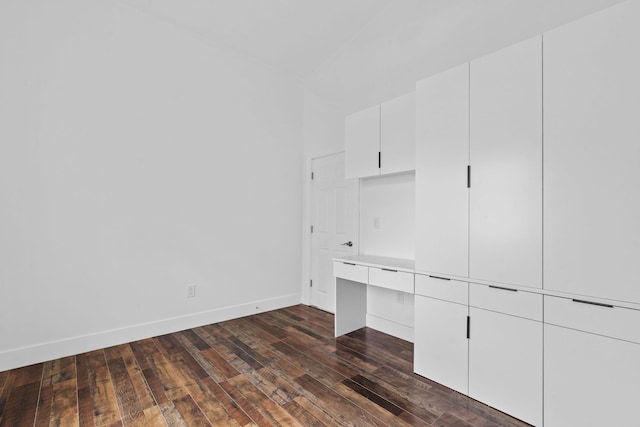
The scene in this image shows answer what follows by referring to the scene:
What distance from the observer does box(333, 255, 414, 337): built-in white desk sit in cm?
249

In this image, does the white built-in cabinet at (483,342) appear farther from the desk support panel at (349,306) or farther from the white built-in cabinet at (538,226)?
the desk support panel at (349,306)

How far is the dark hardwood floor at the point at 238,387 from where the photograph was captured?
181cm

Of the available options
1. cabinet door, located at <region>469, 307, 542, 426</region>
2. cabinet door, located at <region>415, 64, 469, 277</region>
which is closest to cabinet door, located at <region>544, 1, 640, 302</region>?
cabinet door, located at <region>469, 307, 542, 426</region>

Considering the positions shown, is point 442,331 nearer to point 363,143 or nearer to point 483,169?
point 483,169

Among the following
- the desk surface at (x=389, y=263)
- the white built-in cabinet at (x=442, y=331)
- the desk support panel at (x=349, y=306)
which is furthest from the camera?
the desk support panel at (x=349, y=306)

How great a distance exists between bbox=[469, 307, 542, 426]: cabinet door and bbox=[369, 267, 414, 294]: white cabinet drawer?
1.67 feet

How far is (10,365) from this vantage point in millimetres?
→ 2408

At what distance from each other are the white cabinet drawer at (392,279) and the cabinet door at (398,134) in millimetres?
945

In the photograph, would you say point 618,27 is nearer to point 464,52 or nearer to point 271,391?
point 464,52

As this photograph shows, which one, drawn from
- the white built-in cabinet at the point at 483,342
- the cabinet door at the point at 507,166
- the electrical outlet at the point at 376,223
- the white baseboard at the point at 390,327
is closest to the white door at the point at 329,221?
the electrical outlet at the point at 376,223

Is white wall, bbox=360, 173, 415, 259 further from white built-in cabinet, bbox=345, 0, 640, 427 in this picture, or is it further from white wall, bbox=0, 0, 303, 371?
white wall, bbox=0, 0, 303, 371

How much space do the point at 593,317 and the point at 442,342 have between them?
915 millimetres

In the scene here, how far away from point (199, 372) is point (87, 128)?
2.43 metres

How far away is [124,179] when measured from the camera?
2957mm
